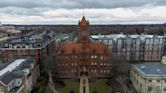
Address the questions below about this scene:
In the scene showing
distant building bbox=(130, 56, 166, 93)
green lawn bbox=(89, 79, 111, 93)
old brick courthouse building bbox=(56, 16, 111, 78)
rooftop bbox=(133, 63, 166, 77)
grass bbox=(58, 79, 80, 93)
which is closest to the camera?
distant building bbox=(130, 56, 166, 93)

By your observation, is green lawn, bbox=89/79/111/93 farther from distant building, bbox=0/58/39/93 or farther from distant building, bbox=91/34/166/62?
distant building, bbox=91/34/166/62

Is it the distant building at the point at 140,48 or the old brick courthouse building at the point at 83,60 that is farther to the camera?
the distant building at the point at 140,48

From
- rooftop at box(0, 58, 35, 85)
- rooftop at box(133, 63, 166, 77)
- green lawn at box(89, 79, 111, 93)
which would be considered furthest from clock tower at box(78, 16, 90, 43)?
rooftop at box(133, 63, 166, 77)

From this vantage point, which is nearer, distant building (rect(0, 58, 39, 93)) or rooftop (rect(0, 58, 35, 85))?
distant building (rect(0, 58, 39, 93))

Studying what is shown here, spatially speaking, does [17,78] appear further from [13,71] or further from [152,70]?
[152,70]

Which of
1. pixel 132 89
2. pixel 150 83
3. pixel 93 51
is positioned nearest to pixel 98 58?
pixel 93 51

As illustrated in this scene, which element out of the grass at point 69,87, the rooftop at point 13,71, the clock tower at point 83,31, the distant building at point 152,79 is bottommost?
the grass at point 69,87

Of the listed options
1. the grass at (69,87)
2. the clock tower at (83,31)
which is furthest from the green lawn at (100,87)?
the clock tower at (83,31)

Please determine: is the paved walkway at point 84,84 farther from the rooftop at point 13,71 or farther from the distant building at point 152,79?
the rooftop at point 13,71
